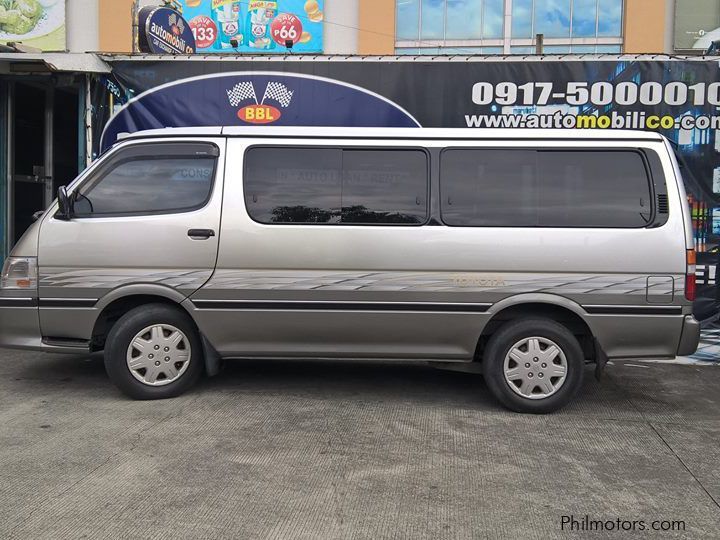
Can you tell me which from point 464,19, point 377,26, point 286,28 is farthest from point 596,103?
A: point 286,28

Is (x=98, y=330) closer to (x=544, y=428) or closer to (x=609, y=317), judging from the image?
(x=544, y=428)

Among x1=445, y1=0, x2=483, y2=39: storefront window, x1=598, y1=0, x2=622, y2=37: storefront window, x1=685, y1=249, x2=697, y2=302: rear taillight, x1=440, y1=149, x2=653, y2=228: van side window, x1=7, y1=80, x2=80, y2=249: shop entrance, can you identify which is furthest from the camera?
x1=445, y1=0, x2=483, y2=39: storefront window

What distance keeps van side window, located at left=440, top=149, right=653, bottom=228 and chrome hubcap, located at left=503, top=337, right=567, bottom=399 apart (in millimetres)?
905

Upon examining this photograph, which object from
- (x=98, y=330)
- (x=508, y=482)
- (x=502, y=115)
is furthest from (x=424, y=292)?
(x=502, y=115)

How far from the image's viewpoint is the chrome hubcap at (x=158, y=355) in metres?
5.06

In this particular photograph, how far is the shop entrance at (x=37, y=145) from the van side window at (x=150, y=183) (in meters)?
4.90

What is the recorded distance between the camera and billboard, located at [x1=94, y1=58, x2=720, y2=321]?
743 cm

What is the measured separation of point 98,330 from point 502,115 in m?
4.99

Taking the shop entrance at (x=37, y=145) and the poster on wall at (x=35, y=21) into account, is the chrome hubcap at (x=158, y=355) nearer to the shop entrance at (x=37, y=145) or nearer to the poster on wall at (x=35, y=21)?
the shop entrance at (x=37, y=145)

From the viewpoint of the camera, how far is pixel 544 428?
472 cm

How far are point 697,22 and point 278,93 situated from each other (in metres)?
9.59

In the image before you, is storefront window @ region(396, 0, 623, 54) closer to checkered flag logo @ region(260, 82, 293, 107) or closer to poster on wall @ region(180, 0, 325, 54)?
poster on wall @ region(180, 0, 325, 54)

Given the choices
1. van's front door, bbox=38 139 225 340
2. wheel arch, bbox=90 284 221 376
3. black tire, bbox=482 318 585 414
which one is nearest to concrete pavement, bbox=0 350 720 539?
black tire, bbox=482 318 585 414

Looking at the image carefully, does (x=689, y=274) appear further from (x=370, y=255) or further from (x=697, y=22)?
(x=697, y=22)
